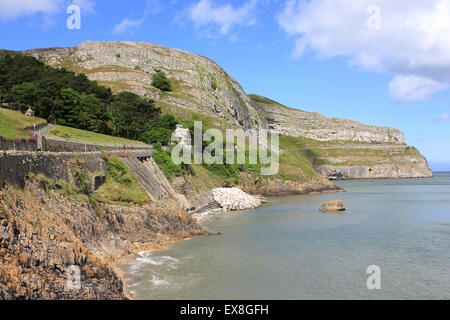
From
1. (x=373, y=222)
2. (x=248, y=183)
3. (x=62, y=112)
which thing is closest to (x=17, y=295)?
(x=373, y=222)

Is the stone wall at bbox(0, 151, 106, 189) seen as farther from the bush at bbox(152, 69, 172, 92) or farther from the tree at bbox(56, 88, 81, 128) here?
the bush at bbox(152, 69, 172, 92)

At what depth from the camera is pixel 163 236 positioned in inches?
1249

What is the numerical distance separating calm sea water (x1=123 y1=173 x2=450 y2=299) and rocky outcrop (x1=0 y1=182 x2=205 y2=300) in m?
2.83

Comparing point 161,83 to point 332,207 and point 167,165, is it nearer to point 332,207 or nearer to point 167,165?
point 167,165

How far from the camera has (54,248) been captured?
15.9m

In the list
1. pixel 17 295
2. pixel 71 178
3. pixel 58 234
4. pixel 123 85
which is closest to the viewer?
pixel 17 295

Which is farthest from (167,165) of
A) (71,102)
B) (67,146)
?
(67,146)

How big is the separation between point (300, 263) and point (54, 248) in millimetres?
16942

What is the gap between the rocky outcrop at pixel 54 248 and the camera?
13344 mm

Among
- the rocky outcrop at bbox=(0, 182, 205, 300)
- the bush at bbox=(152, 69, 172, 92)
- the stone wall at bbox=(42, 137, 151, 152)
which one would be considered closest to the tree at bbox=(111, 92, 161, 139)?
the stone wall at bbox=(42, 137, 151, 152)

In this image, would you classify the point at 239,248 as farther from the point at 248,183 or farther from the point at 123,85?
the point at 123,85

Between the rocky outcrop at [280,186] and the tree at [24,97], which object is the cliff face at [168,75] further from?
the tree at [24,97]

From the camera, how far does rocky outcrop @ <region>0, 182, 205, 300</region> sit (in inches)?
525

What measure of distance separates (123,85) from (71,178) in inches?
4179
